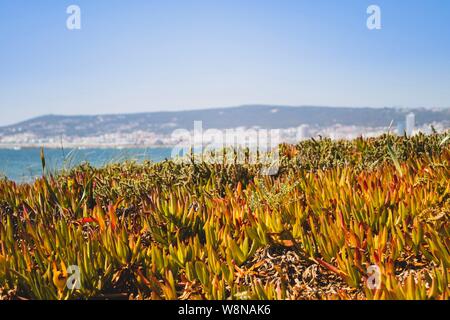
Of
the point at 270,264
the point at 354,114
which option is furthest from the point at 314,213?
the point at 354,114

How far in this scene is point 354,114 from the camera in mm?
139000

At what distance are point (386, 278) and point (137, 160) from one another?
520 centimetres

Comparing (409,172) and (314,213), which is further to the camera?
(409,172)

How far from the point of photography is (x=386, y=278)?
2.28 metres

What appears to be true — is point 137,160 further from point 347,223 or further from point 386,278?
point 386,278

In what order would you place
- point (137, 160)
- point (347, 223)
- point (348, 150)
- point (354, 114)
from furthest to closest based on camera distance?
point (354, 114) → point (137, 160) → point (348, 150) → point (347, 223)

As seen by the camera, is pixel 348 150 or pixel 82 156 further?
pixel 82 156
